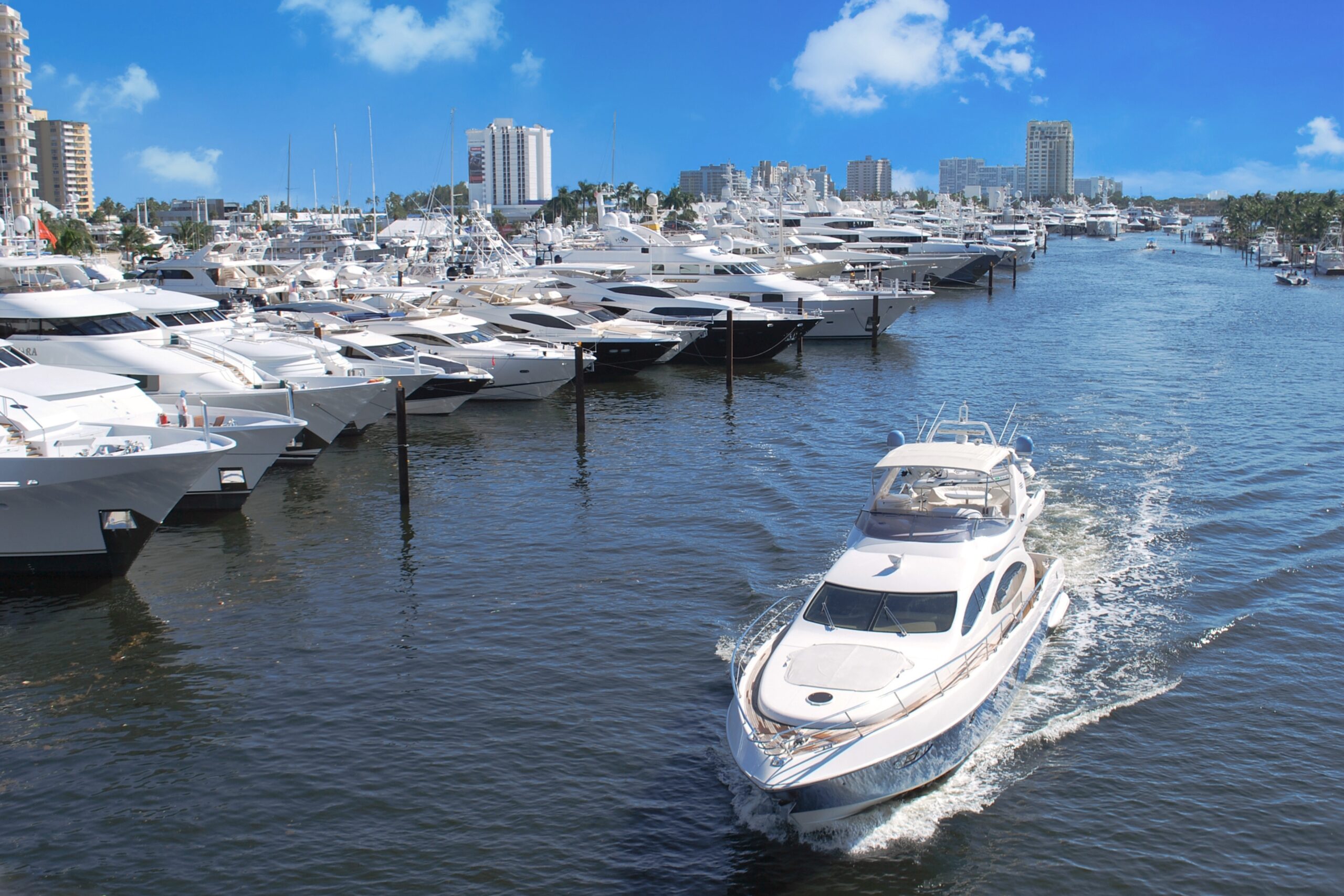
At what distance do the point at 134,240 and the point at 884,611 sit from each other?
344 ft

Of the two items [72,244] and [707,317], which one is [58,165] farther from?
[707,317]

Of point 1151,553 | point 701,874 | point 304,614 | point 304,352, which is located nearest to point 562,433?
point 304,352

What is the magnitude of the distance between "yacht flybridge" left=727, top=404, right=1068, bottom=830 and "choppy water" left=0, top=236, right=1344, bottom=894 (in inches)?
34.5

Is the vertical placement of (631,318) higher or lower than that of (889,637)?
higher

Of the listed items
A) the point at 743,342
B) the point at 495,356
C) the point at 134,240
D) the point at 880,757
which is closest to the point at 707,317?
the point at 743,342

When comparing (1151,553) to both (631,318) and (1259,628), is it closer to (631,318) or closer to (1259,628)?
(1259,628)

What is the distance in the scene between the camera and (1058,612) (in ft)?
61.0

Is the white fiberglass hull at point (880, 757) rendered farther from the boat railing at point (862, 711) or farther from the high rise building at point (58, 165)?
the high rise building at point (58, 165)

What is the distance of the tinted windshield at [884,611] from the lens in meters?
14.6

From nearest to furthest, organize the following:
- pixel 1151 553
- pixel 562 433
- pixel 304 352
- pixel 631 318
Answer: pixel 1151 553 → pixel 304 352 → pixel 562 433 → pixel 631 318

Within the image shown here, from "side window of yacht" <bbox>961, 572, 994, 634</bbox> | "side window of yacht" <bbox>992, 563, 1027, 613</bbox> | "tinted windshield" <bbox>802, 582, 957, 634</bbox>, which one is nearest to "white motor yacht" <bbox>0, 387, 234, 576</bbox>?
"tinted windshield" <bbox>802, 582, 957, 634</bbox>

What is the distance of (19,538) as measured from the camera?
20766mm

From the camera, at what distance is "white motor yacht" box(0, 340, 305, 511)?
23.5m

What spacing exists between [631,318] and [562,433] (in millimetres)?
16459
